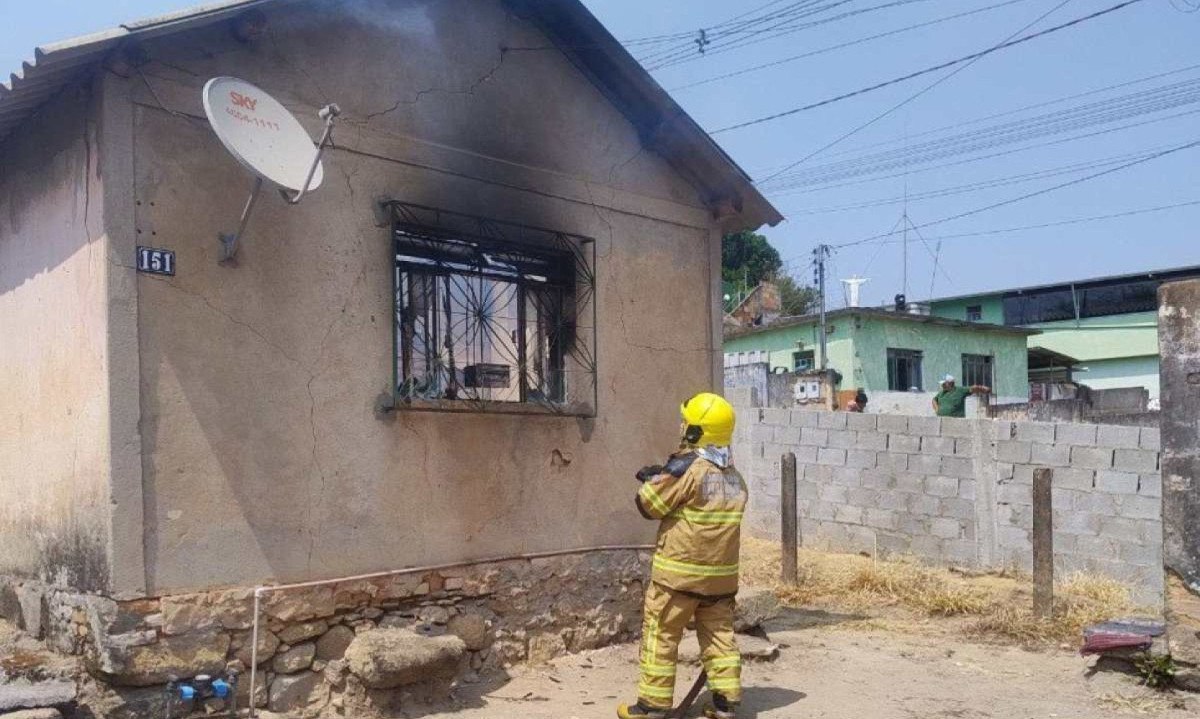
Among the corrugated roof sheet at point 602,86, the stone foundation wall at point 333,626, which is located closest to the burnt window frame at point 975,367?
the corrugated roof sheet at point 602,86

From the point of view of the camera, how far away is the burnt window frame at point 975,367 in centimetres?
2516

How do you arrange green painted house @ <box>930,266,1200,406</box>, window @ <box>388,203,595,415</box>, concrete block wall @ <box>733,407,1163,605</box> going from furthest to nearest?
green painted house @ <box>930,266,1200,406</box>
concrete block wall @ <box>733,407,1163,605</box>
window @ <box>388,203,595,415</box>

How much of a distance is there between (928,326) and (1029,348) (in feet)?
15.7

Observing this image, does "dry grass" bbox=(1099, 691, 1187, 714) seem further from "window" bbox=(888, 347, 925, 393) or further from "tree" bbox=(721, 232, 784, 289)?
"tree" bbox=(721, 232, 784, 289)

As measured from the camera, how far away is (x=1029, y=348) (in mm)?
27406

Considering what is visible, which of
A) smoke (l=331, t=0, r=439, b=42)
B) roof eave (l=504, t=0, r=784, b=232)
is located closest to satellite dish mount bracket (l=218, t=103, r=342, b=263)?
smoke (l=331, t=0, r=439, b=42)

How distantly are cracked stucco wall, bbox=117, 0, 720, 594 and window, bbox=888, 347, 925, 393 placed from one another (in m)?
17.3

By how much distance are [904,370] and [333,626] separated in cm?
2064

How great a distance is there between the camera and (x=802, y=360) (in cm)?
2519

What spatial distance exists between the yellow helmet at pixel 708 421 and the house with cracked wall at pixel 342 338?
4.54ft

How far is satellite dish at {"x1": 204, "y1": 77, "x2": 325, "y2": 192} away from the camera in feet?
15.5

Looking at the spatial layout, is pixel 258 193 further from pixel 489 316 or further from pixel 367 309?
pixel 489 316

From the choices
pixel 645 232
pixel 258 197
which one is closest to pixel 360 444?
pixel 258 197

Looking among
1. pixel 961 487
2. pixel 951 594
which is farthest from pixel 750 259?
pixel 951 594
